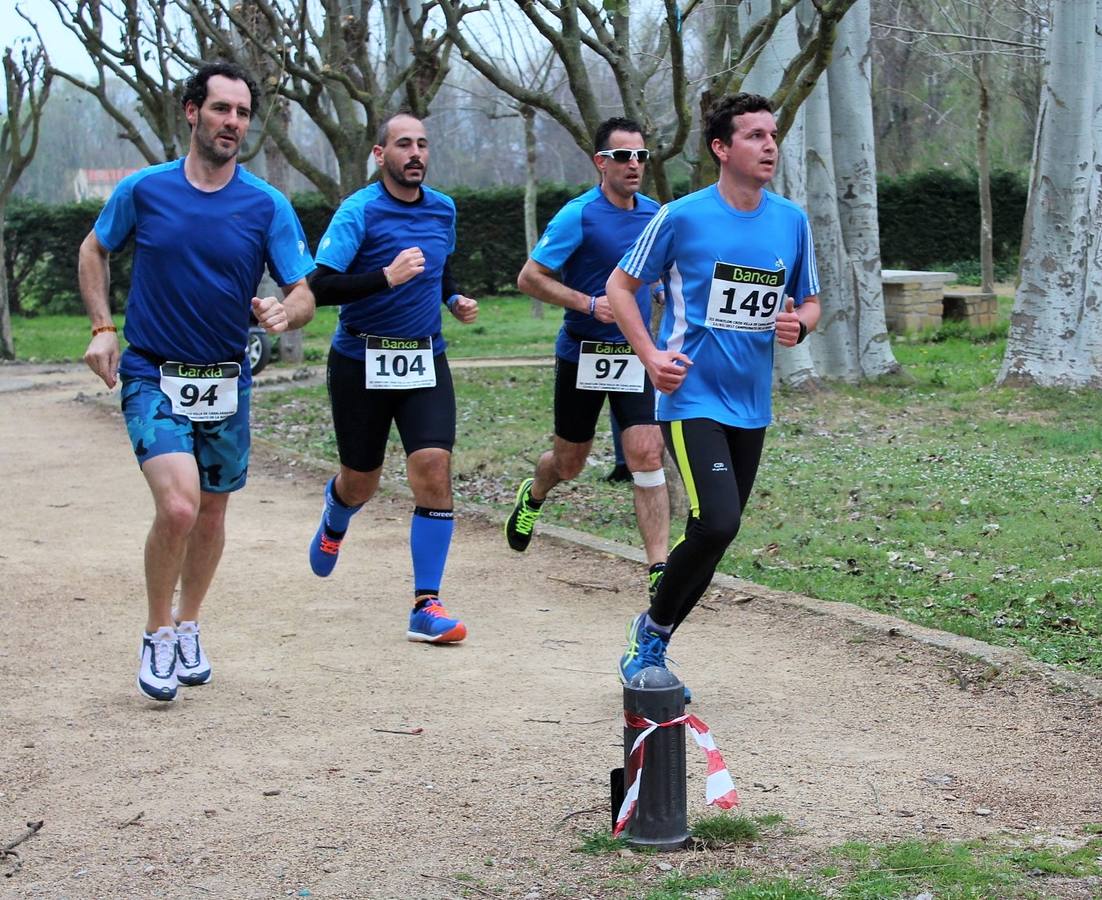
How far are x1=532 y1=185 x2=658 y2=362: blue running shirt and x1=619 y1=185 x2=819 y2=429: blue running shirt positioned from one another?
177 cm

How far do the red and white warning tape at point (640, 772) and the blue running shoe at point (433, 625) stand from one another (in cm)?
255

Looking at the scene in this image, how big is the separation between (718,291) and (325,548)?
3073mm

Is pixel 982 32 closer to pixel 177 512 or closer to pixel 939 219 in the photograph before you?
pixel 939 219

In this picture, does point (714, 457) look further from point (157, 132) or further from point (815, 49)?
point (157, 132)

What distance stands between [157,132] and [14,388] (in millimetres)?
3939

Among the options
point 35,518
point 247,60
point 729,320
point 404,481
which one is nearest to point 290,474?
point 404,481

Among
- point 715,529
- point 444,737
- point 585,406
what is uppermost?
point 585,406

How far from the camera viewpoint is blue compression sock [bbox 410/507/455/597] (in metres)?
7.05

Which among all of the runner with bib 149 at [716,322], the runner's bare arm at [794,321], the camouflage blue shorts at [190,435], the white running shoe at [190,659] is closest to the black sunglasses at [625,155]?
the runner with bib 149 at [716,322]

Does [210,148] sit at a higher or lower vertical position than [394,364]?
higher

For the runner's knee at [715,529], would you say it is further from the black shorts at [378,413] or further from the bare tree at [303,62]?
the bare tree at [303,62]

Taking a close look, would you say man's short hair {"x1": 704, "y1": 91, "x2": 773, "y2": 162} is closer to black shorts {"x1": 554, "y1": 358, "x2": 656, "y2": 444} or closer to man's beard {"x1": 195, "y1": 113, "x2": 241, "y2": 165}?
man's beard {"x1": 195, "y1": 113, "x2": 241, "y2": 165}

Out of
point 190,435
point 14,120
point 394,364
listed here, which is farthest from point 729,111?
point 14,120

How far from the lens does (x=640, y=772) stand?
4.24 meters
